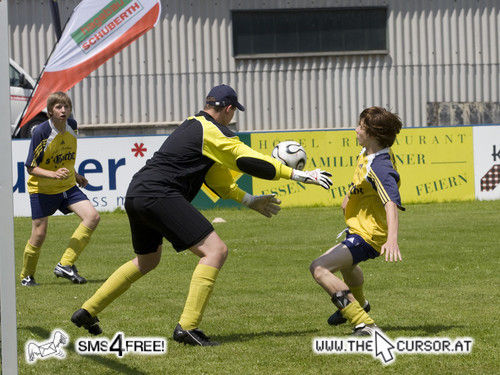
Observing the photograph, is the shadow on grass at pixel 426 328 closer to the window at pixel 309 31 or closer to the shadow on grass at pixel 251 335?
the shadow on grass at pixel 251 335

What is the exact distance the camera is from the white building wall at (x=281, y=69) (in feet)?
84.5

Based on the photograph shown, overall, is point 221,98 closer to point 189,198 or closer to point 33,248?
point 189,198

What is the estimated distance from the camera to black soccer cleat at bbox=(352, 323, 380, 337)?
21.0ft

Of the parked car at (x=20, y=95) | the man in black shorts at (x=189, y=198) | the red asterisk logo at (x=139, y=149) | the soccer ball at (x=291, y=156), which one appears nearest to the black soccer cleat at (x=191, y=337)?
the man in black shorts at (x=189, y=198)

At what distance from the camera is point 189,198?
21.9 feet

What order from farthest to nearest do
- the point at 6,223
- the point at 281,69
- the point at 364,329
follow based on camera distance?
the point at 281,69
the point at 364,329
the point at 6,223

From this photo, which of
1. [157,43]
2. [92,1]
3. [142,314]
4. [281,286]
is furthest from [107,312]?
[157,43]

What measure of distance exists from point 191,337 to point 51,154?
417 cm

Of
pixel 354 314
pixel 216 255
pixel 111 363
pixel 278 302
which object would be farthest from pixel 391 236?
pixel 278 302

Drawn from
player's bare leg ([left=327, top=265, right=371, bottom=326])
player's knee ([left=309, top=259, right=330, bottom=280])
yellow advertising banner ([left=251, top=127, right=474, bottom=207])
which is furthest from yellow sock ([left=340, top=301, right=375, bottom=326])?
yellow advertising banner ([left=251, top=127, right=474, bottom=207])

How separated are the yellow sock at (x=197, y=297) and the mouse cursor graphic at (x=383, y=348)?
1.15 m

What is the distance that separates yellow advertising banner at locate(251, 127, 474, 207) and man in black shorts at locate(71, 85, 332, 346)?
38.1ft

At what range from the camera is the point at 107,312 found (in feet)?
25.8

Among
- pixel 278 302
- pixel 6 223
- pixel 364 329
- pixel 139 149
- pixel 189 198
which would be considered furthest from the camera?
pixel 139 149
